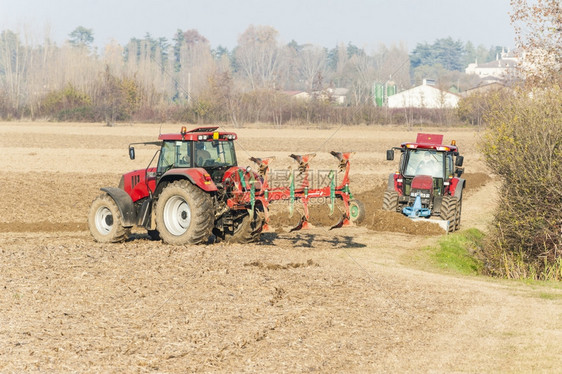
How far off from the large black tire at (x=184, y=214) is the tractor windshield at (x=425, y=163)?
757 cm

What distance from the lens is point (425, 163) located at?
20.2 metres

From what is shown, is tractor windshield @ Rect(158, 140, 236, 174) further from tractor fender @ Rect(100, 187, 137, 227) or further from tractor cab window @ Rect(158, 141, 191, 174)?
tractor fender @ Rect(100, 187, 137, 227)

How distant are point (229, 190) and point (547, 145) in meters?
6.27

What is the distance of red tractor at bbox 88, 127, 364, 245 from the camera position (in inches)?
563

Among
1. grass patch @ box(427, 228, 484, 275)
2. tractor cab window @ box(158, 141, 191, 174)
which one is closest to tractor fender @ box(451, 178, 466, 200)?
grass patch @ box(427, 228, 484, 275)

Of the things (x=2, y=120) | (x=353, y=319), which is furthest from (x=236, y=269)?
(x=2, y=120)

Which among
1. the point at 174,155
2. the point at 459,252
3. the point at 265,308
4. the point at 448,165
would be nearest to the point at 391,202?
the point at 448,165

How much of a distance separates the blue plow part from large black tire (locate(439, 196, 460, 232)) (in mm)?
518

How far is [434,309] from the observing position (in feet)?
35.5

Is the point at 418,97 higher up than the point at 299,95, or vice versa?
the point at 299,95

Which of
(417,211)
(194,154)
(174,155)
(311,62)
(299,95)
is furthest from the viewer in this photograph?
(311,62)

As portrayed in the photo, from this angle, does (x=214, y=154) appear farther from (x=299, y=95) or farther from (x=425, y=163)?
(x=299, y=95)

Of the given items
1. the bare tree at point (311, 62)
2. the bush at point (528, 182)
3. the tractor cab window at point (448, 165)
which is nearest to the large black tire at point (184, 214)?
the bush at point (528, 182)

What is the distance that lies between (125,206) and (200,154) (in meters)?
1.90
